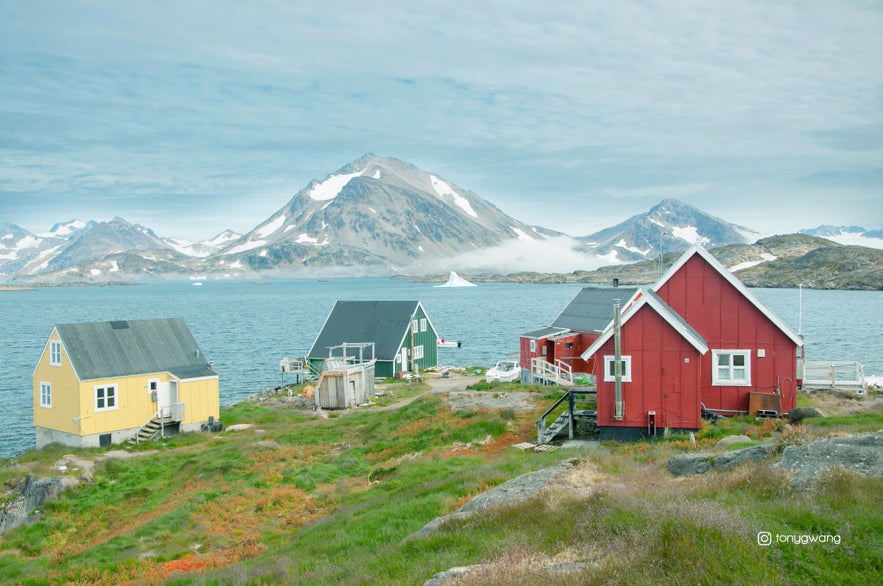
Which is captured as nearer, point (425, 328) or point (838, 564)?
point (838, 564)

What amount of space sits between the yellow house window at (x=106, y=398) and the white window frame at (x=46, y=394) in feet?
10.8

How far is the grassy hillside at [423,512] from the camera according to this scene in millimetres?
9234

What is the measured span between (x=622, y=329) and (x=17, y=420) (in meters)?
46.9

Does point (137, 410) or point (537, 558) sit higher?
point (537, 558)

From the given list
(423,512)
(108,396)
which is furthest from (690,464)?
(108,396)

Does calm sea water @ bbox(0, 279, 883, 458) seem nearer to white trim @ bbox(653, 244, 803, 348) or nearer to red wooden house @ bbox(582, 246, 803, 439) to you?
red wooden house @ bbox(582, 246, 803, 439)

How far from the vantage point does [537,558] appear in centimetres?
1015

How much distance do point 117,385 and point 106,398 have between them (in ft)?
2.92

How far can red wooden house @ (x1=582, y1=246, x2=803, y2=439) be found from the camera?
2605 centimetres

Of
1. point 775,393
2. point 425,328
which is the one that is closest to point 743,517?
point 775,393

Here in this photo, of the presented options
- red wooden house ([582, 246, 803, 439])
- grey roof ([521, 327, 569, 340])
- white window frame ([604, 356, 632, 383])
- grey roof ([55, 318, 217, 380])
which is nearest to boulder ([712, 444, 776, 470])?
red wooden house ([582, 246, 803, 439])

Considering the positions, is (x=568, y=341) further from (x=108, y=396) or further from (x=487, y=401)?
(x=108, y=396)

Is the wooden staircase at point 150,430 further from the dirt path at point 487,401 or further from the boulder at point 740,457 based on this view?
the boulder at point 740,457

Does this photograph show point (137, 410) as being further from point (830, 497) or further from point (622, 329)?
point (830, 497)
